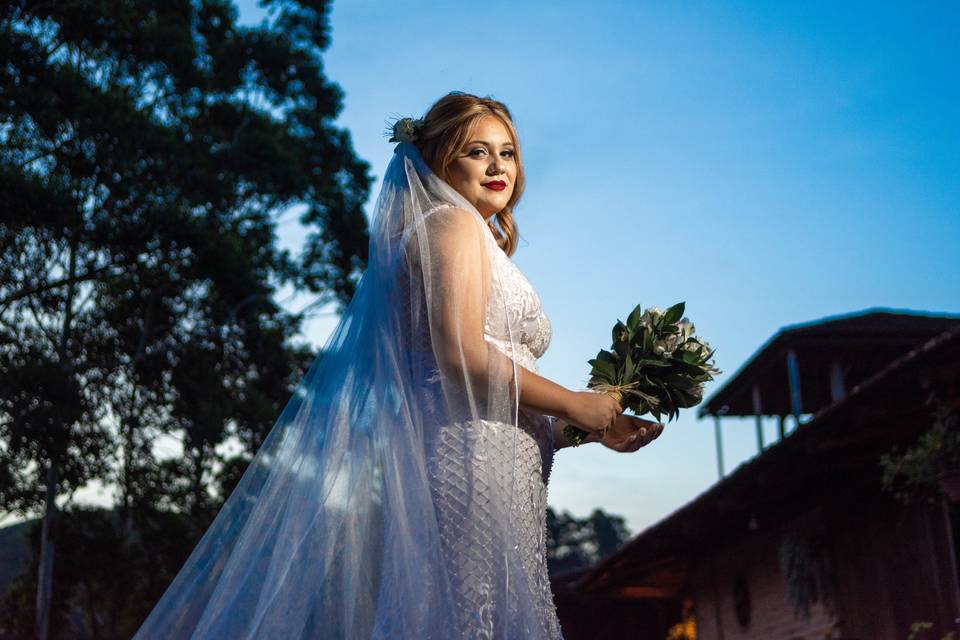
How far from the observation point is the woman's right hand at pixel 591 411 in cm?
233

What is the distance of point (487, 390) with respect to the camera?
92.4 inches

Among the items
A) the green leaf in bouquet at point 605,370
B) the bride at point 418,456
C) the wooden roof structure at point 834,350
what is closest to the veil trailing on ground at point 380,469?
the bride at point 418,456

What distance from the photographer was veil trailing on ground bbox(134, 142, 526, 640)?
2199 millimetres

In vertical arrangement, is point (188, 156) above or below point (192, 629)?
above

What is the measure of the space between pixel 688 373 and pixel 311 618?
1.05 meters

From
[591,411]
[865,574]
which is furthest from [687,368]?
[865,574]

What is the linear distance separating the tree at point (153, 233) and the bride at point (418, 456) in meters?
13.8

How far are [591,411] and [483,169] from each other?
680mm

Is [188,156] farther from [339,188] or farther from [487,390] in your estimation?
[487,390]

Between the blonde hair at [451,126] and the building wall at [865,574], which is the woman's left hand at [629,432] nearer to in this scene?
the blonde hair at [451,126]

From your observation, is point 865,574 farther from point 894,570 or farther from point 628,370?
point 628,370

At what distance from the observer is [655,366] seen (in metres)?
2.59

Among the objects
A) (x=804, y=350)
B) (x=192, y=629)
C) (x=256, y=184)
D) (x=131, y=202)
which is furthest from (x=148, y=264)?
(x=192, y=629)

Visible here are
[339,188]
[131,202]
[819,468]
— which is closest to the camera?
[819,468]
